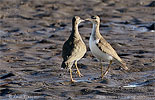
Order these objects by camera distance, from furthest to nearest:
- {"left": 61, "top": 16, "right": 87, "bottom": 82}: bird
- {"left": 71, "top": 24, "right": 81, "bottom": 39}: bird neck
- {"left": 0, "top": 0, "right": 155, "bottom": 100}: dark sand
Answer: {"left": 71, "top": 24, "right": 81, "bottom": 39}: bird neck
{"left": 61, "top": 16, "right": 87, "bottom": 82}: bird
{"left": 0, "top": 0, "right": 155, "bottom": 100}: dark sand

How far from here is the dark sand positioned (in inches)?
357

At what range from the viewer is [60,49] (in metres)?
13.6

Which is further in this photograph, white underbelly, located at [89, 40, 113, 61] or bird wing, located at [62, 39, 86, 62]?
white underbelly, located at [89, 40, 113, 61]

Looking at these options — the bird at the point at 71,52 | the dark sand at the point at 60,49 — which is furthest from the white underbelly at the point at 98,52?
the dark sand at the point at 60,49

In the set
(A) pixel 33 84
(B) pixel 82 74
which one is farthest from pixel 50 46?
(A) pixel 33 84

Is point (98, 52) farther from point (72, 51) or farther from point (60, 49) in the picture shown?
point (60, 49)

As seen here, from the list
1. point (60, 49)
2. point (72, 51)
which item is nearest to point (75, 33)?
point (72, 51)

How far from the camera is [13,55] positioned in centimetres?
1283

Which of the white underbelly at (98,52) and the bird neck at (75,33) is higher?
the bird neck at (75,33)

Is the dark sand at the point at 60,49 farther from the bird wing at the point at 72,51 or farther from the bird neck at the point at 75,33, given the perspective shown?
the bird neck at the point at 75,33

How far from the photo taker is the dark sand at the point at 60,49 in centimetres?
908

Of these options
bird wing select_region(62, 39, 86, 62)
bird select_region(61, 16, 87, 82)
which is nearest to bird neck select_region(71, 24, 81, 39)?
bird select_region(61, 16, 87, 82)

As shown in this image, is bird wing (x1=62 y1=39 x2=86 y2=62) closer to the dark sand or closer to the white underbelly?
the white underbelly

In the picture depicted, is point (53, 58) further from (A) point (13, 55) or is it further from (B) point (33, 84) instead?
(B) point (33, 84)
